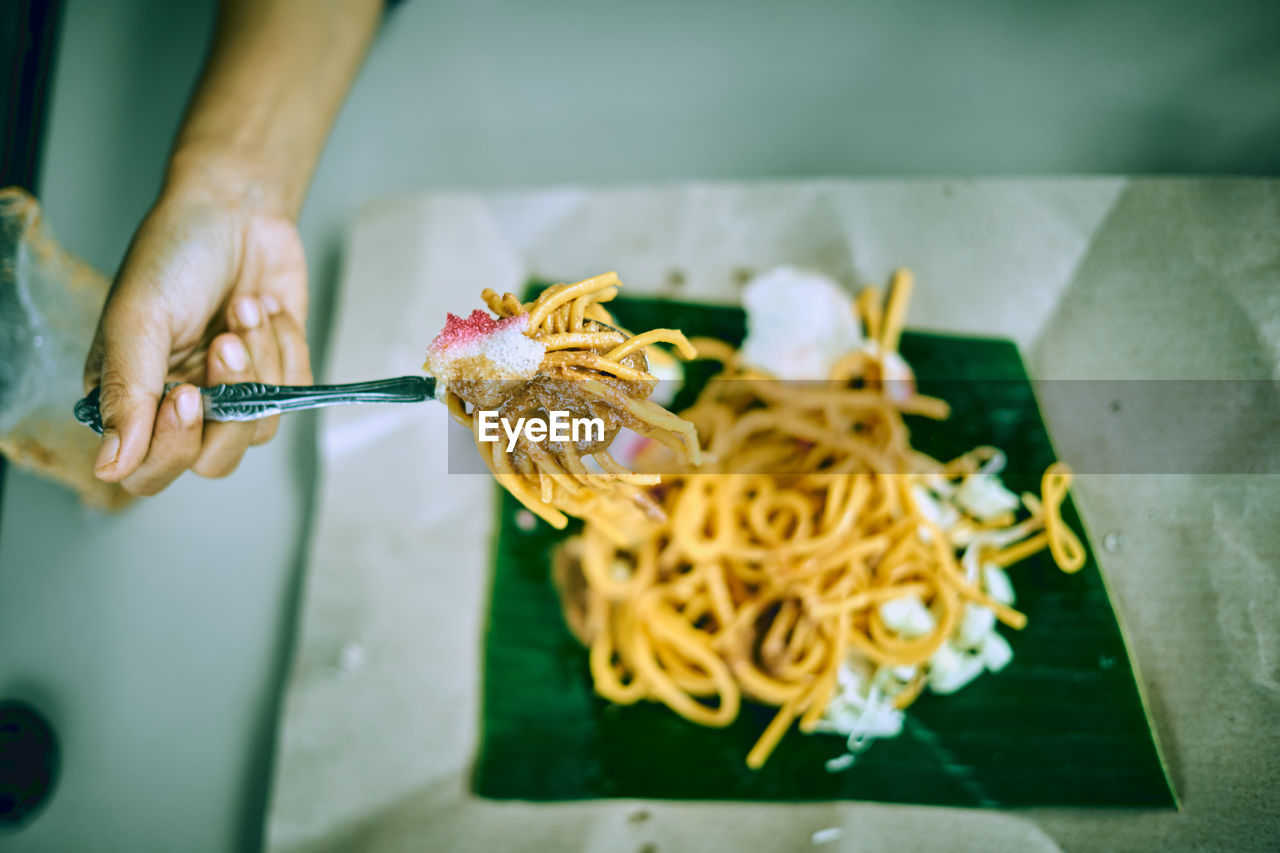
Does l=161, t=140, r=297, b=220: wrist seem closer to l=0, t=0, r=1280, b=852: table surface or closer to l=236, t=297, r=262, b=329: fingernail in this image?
l=236, t=297, r=262, b=329: fingernail

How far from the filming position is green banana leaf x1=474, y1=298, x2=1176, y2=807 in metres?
1.20

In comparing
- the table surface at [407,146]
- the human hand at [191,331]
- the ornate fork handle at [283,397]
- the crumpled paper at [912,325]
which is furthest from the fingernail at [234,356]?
the table surface at [407,146]

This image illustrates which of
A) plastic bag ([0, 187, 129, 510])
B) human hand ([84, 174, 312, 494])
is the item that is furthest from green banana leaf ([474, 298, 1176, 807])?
plastic bag ([0, 187, 129, 510])

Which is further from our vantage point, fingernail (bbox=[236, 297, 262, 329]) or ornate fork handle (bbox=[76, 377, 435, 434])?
fingernail (bbox=[236, 297, 262, 329])

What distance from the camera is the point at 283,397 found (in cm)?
94

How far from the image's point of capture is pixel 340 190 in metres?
1.93

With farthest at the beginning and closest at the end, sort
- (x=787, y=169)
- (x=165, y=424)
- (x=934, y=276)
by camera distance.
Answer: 1. (x=787, y=169)
2. (x=934, y=276)
3. (x=165, y=424)

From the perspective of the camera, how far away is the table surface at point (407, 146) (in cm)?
152

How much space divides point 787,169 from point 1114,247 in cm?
86

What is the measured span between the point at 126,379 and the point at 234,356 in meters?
0.18

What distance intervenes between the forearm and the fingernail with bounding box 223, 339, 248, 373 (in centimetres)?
34

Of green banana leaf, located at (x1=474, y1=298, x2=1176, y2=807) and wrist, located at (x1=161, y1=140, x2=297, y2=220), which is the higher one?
wrist, located at (x1=161, y1=140, x2=297, y2=220)

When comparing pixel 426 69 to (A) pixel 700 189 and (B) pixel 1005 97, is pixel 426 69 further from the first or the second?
(B) pixel 1005 97

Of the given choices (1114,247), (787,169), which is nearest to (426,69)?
(787,169)
